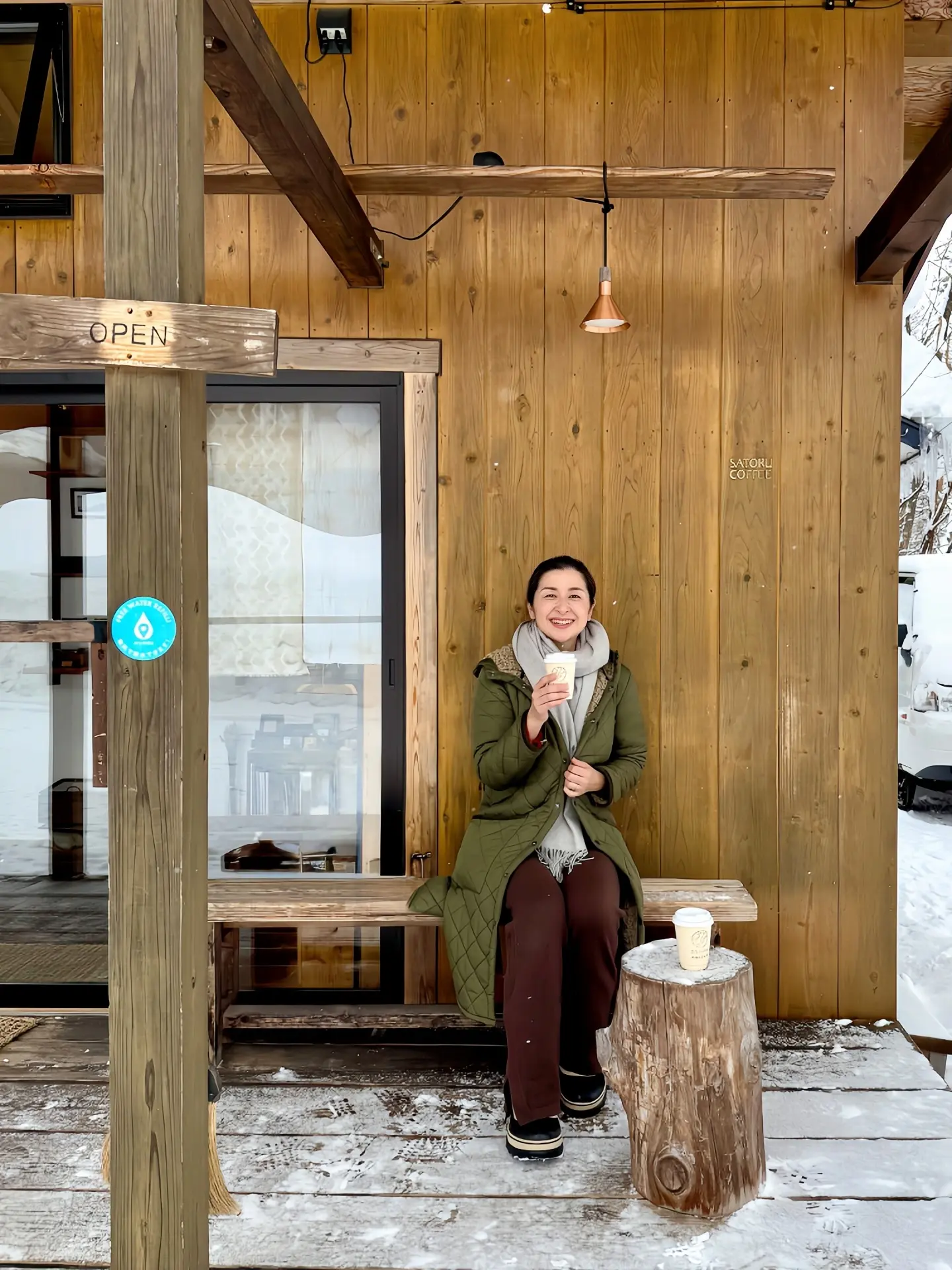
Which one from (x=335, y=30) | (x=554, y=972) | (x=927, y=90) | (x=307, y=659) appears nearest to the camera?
(x=554, y=972)

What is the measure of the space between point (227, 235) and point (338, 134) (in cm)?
50

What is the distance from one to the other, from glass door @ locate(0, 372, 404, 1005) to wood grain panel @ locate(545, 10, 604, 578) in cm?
53

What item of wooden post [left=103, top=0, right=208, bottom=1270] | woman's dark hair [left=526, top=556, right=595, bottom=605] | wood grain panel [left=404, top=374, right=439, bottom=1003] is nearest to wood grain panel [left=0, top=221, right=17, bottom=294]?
wood grain panel [left=404, top=374, right=439, bottom=1003]

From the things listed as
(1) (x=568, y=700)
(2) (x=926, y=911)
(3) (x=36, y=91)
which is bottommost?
(2) (x=926, y=911)

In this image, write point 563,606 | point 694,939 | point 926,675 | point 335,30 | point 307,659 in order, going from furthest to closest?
1. point 926,675
2. point 307,659
3. point 335,30
4. point 563,606
5. point 694,939

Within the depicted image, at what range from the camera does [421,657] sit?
318cm

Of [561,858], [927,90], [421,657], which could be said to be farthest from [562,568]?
[927,90]

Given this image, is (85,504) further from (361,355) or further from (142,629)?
(142,629)

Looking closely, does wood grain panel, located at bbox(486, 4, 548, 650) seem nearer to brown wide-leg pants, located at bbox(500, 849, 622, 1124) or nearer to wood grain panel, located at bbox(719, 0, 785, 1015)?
wood grain panel, located at bbox(719, 0, 785, 1015)

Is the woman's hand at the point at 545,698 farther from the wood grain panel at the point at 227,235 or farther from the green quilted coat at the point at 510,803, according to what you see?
the wood grain panel at the point at 227,235

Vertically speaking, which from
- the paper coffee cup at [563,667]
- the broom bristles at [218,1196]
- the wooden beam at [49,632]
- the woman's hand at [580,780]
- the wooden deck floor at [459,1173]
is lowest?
the wooden deck floor at [459,1173]

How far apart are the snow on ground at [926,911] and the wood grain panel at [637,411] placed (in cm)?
154

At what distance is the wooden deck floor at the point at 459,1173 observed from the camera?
200cm

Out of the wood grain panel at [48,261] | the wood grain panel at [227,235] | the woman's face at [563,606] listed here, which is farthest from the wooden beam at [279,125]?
A: the woman's face at [563,606]
